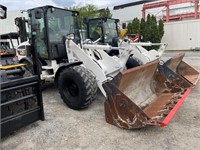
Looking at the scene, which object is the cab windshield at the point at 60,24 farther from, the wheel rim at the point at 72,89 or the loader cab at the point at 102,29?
the loader cab at the point at 102,29

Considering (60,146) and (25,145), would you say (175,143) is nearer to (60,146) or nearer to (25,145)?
(60,146)

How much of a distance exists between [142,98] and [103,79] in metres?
0.81

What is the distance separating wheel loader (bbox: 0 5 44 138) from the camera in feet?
10.3

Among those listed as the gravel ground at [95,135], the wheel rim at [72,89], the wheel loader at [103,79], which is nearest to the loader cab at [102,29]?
the wheel loader at [103,79]

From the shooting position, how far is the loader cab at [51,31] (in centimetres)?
516

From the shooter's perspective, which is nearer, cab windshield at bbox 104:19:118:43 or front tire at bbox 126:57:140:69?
front tire at bbox 126:57:140:69

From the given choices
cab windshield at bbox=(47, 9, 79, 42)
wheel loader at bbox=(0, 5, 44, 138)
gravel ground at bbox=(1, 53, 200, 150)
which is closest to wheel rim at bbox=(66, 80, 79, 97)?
gravel ground at bbox=(1, 53, 200, 150)

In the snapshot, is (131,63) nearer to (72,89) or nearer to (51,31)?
(51,31)

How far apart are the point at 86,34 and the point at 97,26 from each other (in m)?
0.49

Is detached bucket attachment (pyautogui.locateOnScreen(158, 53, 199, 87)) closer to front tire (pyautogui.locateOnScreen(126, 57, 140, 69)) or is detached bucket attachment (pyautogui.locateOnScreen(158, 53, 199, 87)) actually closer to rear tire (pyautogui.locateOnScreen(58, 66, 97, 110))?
front tire (pyautogui.locateOnScreen(126, 57, 140, 69))

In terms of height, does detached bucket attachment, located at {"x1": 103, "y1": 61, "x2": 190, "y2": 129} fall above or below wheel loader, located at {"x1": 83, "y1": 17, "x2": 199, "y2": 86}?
below

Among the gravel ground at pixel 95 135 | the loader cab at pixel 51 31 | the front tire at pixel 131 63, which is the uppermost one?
the loader cab at pixel 51 31

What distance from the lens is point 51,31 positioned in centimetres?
525

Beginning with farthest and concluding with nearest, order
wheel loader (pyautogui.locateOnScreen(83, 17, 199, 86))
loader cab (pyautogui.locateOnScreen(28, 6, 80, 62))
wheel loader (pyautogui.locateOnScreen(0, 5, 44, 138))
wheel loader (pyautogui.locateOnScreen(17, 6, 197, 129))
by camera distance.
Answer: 1. wheel loader (pyautogui.locateOnScreen(83, 17, 199, 86))
2. loader cab (pyautogui.locateOnScreen(28, 6, 80, 62))
3. wheel loader (pyautogui.locateOnScreen(17, 6, 197, 129))
4. wheel loader (pyautogui.locateOnScreen(0, 5, 44, 138))
